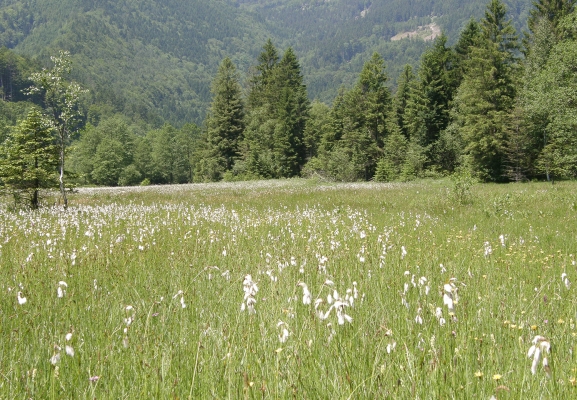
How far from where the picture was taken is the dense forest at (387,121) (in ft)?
43.7

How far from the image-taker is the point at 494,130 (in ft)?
101

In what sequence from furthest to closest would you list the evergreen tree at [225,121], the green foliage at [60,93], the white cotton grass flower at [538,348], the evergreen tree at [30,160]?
1. the evergreen tree at [225,121]
2. the evergreen tree at [30,160]
3. the green foliage at [60,93]
4. the white cotton grass flower at [538,348]

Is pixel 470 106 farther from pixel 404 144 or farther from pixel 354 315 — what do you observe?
pixel 354 315

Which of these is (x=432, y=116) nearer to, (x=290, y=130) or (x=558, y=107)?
(x=558, y=107)

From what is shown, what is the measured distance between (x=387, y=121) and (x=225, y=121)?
24821 mm

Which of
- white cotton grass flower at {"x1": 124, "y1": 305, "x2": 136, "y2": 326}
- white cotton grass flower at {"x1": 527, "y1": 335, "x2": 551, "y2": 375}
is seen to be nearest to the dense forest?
white cotton grass flower at {"x1": 124, "y1": 305, "x2": 136, "y2": 326}

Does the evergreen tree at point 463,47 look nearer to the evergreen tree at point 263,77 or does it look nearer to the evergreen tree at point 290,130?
the evergreen tree at point 290,130

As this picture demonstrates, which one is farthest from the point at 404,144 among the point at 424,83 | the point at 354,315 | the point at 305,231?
the point at 354,315

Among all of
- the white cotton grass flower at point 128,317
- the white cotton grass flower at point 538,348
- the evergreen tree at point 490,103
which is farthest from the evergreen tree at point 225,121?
the white cotton grass flower at point 538,348

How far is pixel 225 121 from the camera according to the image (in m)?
56.2

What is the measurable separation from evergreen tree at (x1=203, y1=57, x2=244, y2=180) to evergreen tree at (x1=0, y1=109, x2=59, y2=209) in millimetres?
42008

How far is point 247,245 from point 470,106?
32914 millimetres

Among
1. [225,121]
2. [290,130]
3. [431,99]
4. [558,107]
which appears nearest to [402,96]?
[431,99]

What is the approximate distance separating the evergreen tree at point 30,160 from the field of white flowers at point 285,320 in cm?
574
